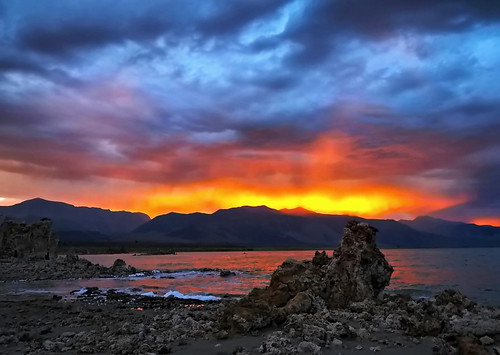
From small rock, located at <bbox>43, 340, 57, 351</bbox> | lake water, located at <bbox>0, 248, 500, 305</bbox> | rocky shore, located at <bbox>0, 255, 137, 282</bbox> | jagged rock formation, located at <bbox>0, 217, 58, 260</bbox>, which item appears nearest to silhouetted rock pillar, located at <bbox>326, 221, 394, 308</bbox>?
small rock, located at <bbox>43, 340, 57, 351</bbox>

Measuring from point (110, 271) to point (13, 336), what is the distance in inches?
1665

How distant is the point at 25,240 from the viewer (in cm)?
6744

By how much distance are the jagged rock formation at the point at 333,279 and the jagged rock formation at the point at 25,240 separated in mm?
59446

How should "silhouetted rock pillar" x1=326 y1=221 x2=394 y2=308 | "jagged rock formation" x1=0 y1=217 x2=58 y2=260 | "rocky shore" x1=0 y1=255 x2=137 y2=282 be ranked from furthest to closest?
"jagged rock formation" x1=0 y1=217 x2=58 y2=260 < "rocky shore" x1=0 y1=255 x2=137 y2=282 < "silhouetted rock pillar" x1=326 y1=221 x2=394 y2=308

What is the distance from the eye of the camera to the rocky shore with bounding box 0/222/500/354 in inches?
400

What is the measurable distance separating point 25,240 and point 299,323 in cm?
6759

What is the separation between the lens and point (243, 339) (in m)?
11.1

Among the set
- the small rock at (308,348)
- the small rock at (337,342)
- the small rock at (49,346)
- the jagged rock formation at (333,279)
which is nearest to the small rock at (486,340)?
the small rock at (337,342)

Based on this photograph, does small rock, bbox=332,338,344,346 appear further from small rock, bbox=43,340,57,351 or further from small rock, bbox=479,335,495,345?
small rock, bbox=43,340,57,351

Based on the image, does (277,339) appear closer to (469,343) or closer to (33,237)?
(469,343)

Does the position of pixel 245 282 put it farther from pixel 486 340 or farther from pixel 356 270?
pixel 486 340

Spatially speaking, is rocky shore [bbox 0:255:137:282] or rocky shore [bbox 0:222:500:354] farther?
rocky shore [bbox 0:255:137:282]

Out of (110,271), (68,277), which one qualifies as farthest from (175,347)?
(110,271)

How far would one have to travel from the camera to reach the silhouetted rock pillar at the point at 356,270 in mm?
17312
